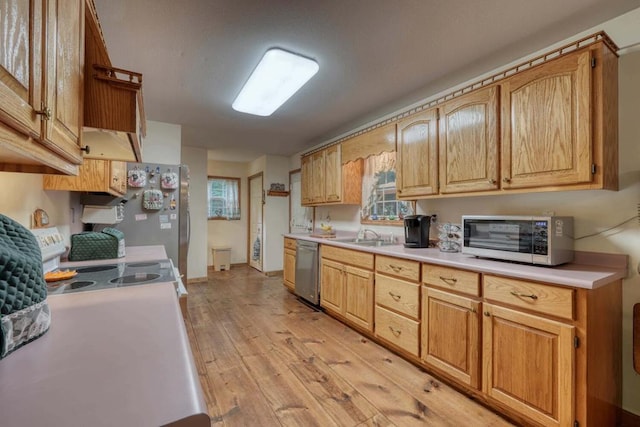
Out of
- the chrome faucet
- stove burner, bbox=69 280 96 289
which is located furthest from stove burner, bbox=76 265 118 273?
the chrome faucet

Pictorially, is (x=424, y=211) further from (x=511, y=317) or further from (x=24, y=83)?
(x=24, y=83)

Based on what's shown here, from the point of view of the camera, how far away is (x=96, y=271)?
1664mm

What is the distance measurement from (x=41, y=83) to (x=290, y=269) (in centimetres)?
375

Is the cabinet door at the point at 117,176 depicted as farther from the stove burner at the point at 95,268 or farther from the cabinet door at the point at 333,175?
the cabinet door at the point at 333,175

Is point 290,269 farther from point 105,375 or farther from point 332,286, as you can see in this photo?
point 105,375

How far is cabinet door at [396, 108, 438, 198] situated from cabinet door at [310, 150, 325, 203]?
4.75ft

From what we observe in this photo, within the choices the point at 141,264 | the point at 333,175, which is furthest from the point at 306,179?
the point at 141,264

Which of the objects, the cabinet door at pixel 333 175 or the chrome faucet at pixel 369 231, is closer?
the chrome faucet at pixel 369 231

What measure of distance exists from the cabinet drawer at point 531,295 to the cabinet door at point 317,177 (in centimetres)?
260

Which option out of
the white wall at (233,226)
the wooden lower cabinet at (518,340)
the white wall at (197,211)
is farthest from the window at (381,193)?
the white wall at (233,226)

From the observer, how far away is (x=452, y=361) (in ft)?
6.36

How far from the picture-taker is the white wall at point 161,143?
152 inches

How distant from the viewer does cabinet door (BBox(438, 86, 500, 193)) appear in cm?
199

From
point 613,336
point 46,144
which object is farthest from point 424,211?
point 46,144
